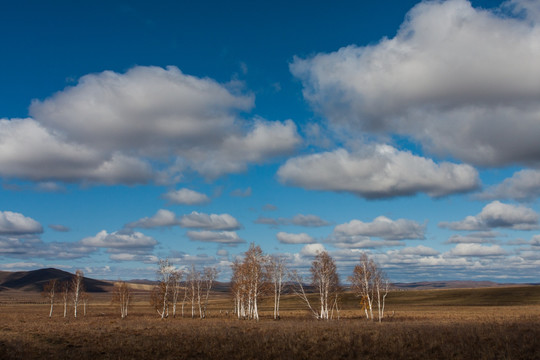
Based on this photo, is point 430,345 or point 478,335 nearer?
point 430,345

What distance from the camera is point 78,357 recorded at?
23359 mm

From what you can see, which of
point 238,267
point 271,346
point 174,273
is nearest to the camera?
point 271,346

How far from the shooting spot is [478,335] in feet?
86.9

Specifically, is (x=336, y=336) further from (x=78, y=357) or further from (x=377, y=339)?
(x=78, y=357)

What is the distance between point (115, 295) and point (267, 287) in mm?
40409

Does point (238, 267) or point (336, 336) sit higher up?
point (238, 267)

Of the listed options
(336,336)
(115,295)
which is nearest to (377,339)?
(336,336)

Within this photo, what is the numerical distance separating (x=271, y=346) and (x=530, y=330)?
19.0 m

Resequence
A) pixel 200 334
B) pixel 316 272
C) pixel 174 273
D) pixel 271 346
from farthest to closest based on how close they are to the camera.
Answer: pixel 174 273, pixel 316 272, pixel 200 334, pixel 271 346

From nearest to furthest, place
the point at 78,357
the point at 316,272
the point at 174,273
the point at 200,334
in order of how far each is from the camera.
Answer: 1. the point at 78,357
2. the point at 200,334
3. the point at 316,272
4. the point at 174,273

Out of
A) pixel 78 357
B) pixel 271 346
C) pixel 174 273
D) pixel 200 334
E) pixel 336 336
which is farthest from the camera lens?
pixel 174 273

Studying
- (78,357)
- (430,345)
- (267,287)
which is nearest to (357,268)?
(267,287)

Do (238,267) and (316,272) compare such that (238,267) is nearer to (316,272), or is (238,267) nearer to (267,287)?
(267,287)

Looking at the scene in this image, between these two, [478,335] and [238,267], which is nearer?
[478,335]
